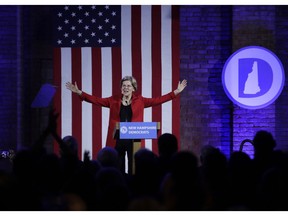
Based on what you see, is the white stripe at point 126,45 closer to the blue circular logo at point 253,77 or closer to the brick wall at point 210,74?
the brick wall at point 210,74

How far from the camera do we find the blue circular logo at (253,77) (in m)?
7.65

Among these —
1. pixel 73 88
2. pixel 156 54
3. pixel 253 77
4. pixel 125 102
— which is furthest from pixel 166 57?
pixel 73 88

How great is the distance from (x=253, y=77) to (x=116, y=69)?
191 cm

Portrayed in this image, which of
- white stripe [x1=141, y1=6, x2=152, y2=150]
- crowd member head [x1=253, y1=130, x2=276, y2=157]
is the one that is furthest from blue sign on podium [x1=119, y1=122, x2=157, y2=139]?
crowd member head [x1=253, y1=130, x2=276, y2=157]

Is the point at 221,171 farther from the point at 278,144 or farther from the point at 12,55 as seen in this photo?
the point at 12,55

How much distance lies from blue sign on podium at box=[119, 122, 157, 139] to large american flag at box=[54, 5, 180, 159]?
Answer: 96 centimetres

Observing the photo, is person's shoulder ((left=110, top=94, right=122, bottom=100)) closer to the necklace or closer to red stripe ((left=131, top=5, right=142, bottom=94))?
the necklace

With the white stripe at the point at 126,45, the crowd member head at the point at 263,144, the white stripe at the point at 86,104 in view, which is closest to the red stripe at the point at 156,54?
the white stripe at the point at 126,45

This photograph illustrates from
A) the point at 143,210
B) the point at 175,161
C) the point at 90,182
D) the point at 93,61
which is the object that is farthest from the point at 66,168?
the point at 93,61

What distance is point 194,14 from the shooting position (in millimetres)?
8227

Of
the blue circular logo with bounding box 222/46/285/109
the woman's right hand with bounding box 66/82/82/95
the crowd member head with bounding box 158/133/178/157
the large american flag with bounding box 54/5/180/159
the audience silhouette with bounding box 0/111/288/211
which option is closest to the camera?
the audience silhouette with bounding box 0/111/288/211

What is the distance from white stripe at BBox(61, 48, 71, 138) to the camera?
789cm

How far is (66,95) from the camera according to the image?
7934mm

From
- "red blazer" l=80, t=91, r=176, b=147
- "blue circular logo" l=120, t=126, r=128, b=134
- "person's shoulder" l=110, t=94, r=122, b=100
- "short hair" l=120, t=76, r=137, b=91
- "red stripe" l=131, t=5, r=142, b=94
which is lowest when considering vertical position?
"blue circular logo" l=120, t=126, r=128, b=134
